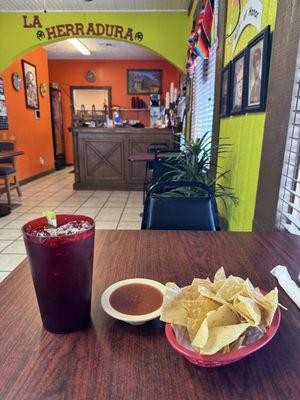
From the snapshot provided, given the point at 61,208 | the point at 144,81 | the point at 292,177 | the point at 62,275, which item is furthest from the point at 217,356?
the point at 144,81

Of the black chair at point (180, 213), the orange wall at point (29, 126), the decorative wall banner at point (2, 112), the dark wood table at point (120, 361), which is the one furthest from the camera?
the orange wall at point (29, 126)

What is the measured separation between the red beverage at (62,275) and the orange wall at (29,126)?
15.8ft

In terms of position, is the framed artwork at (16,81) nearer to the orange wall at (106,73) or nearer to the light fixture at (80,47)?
the light fixture at (80,47)

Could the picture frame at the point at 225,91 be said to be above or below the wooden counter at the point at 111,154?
above

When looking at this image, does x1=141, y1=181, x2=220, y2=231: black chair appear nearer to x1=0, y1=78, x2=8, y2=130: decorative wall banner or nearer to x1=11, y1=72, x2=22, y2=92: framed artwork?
x1=0, y1=78, x2=8, y2=130: decorative wall banner

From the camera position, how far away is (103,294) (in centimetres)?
66

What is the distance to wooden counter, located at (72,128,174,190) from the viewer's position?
211 inches

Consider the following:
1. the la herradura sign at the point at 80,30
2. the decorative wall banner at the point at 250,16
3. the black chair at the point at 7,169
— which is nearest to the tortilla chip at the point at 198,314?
the decorative wall banner at the point at 250,16

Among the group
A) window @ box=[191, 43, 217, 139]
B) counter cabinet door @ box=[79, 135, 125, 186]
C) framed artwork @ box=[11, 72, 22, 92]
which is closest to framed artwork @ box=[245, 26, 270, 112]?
window @ box=[191, 43, 217, 139]

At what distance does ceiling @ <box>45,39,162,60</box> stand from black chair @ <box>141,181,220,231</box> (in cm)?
596

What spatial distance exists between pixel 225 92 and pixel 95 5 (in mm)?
3264

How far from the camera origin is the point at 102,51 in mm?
7180

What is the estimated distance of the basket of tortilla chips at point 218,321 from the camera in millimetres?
453

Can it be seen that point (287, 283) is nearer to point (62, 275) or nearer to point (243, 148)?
point (62, 275)
